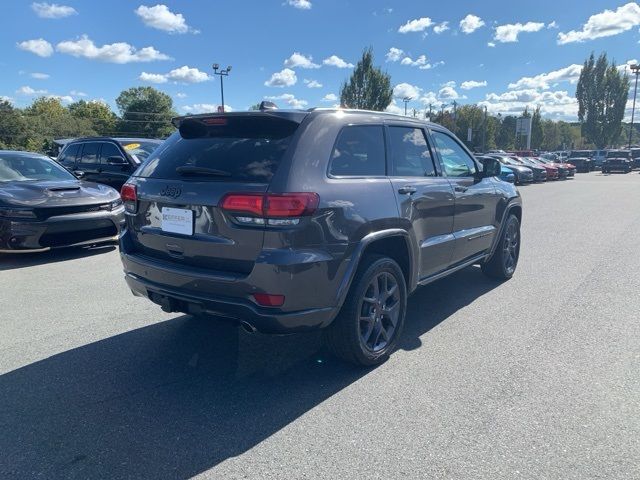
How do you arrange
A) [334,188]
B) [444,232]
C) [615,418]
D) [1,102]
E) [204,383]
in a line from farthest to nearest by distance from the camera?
[1,102] < [444,232] < [204,383] < [334,188] < [615,418]

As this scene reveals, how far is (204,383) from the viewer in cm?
337

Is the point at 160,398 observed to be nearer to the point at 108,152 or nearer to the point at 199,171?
the point at 199,171

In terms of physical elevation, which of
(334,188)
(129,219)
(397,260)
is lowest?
Result: (397,260)

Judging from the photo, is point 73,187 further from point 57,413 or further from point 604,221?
point 604,221

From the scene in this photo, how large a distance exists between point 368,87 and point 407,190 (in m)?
47.3

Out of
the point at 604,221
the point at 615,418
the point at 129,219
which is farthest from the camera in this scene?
the point at 604,221

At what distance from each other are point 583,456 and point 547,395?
0.66 meters

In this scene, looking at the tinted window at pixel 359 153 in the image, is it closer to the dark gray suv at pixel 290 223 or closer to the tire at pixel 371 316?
the dark gray suv at pixel 290 223

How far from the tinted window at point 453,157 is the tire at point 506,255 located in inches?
44.5

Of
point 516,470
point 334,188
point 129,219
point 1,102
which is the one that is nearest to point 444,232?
point 334,188

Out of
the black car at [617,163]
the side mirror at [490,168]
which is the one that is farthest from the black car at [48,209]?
the black car at [617,163]

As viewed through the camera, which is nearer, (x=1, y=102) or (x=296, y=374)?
(x=296, y=374)

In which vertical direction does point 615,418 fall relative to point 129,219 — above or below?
below

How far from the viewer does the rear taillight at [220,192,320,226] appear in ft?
9.55
